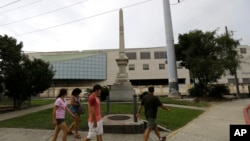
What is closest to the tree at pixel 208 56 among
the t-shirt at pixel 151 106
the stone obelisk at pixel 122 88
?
the stone obelisk at pixel 122 88

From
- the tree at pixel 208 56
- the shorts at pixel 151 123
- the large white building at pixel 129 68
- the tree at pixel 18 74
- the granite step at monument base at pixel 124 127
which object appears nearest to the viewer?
the shorts at pixel 151 123

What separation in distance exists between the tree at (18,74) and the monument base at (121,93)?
5673 millimetres

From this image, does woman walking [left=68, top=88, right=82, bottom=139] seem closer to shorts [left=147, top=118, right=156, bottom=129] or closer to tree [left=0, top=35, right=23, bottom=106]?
shorts [left=147, top=118, right=156, bottom=129]

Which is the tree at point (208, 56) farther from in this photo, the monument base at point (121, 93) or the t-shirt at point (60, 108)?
the t-shirt at point (60, 108)

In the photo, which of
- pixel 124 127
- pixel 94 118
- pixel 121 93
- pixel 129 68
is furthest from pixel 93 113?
pixel 129 68

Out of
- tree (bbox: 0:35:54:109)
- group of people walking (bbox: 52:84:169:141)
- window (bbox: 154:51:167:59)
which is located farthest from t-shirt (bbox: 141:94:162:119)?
window (bbox: 154:51:167:59)

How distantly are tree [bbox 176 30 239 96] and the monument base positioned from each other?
885cm

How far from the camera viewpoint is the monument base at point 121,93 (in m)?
19.8

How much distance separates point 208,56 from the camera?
25156 millimetres

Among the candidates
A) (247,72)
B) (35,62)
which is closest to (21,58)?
(35,62)

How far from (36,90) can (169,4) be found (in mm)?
18890

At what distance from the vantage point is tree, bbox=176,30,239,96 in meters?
24.1

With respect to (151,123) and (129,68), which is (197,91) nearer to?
(151,123)

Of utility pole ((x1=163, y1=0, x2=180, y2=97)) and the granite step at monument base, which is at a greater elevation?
utility pole ((x1=163, y1=0, x2=180, y2=97))
